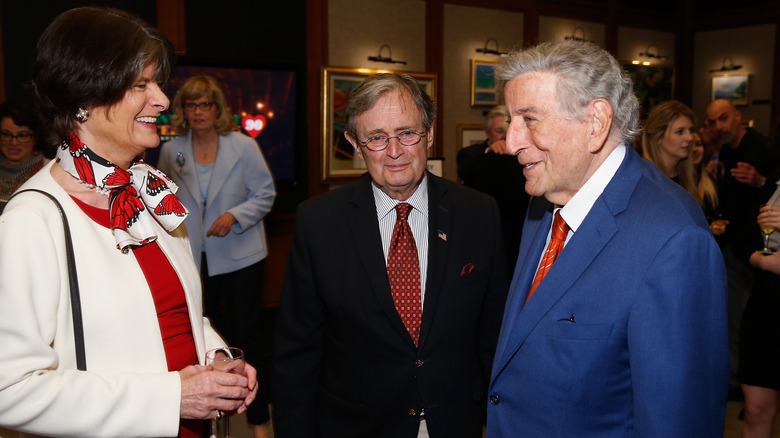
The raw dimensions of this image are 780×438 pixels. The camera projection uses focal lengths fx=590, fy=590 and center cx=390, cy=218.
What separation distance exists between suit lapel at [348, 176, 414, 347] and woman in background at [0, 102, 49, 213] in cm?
290

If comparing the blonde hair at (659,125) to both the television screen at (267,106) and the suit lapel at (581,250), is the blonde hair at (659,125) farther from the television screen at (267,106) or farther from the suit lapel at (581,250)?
the television screen at (267,106)

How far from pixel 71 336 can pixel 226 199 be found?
2565 millimetres

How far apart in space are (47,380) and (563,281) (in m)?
1.22

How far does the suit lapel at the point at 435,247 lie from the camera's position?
1.96 metres

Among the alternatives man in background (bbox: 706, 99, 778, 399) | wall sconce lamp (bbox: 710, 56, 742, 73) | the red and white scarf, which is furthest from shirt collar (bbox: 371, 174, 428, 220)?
wall sconce lamp (bbox: 710, 56, 742, 73)

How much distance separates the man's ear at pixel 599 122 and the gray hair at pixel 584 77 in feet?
0.06

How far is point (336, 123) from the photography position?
21.9 feet

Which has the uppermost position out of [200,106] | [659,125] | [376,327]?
[200,106]

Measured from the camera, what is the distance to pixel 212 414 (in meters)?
1.53

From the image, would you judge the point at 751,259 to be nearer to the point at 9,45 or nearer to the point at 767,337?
the point at 767,337

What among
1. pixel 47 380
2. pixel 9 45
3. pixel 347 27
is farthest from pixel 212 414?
pixel 347 27

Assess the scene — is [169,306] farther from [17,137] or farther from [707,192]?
[707,192]

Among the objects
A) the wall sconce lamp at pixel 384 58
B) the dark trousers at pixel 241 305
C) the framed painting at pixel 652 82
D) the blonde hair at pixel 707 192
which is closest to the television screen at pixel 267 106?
the wall sconce lamp at pixel 384 58

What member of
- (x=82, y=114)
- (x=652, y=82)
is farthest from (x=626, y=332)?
(x=652, y=82)
